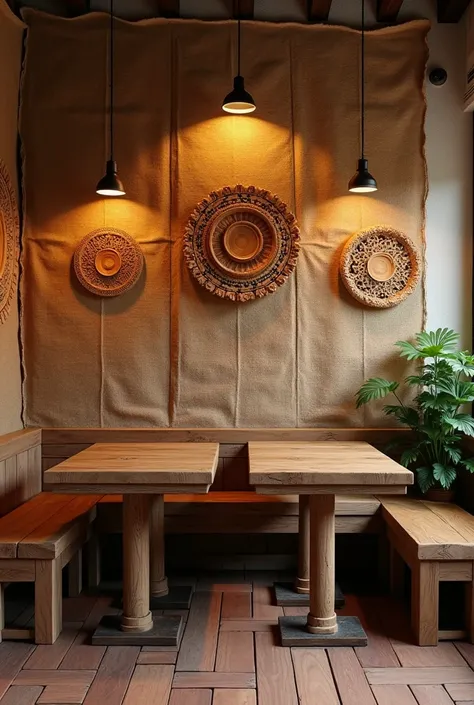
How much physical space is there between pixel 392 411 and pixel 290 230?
1.21m

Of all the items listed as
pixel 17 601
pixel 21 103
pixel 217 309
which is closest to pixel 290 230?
pixel 217 309

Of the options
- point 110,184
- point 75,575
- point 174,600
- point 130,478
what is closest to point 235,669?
point 174,600

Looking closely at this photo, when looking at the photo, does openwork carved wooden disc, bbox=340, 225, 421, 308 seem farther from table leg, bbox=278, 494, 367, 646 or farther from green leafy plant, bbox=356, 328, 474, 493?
table leg, bbox=278, 494, 367, 646

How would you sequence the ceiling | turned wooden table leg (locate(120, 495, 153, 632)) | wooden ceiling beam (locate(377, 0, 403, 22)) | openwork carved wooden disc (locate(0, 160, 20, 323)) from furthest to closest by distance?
the ceiling < wooden ceiling beam (locate(377, 0, 403, 22)) < openwork carved wooden disc (locate(0, 160, 20, 323)) < turned wooden table leg (locate(120, 495, 153, 632))

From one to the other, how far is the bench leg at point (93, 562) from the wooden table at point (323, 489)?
3.69ft

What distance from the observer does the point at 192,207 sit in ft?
13.9

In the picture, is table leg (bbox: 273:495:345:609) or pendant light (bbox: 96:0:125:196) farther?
pendant light (bbox: 96:0:125:196)

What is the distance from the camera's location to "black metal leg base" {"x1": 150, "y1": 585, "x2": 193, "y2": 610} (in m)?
3.55

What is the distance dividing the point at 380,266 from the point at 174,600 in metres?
2.21

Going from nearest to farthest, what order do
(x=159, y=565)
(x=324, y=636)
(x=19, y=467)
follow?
1. (x=324, y=636)
2. (x=159, y=565)
3. (x=19, y=467)

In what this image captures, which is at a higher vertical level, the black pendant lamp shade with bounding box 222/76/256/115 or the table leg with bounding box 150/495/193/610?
the black pendant lamp shade with bounding box 222/76/256/115

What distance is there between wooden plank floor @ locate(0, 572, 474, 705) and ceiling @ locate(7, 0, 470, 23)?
3408mm

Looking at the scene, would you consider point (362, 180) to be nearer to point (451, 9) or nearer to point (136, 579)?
point (451, 9)

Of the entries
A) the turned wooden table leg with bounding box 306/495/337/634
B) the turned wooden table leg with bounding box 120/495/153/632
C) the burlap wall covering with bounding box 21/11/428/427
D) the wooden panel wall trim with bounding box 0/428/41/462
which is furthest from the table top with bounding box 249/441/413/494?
the wooden panel wall trim with bounding box 0/428/41/462
